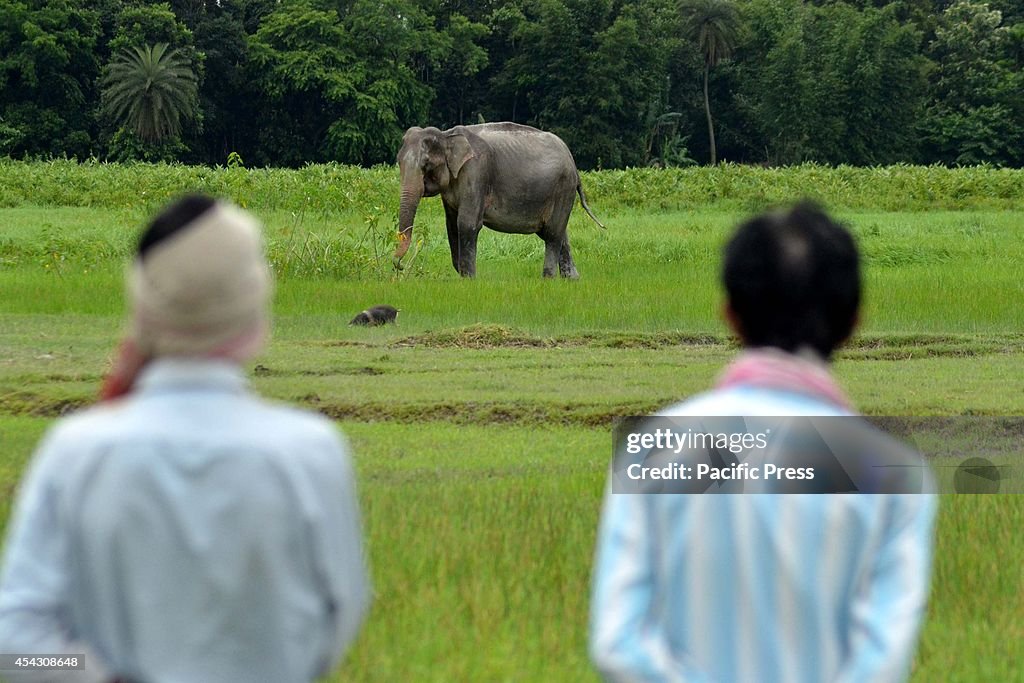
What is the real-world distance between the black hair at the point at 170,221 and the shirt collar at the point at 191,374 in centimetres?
17

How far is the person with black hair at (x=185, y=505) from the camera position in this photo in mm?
2539

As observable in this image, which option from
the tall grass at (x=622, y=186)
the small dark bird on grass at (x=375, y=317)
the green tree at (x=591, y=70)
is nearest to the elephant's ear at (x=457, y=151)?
the small dark bird on grass at (x=375, y=317)

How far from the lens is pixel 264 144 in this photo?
64.9 meters

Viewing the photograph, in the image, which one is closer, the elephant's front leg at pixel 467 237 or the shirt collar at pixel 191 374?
the shirt collar at pixel 191 374

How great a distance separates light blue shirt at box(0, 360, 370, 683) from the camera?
2553 millimetres

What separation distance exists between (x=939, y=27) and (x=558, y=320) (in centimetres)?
6246

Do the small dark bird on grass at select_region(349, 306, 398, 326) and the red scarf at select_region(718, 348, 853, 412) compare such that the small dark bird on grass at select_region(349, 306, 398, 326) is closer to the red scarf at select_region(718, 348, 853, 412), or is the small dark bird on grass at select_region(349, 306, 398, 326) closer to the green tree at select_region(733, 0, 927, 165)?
the red scarf at select_region(718, 348, 853, 412)

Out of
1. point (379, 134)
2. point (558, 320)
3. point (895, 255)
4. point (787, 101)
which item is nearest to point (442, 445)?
point (558, 320)

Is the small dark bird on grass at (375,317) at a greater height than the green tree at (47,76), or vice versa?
the small dark bird on grass at (375,317)

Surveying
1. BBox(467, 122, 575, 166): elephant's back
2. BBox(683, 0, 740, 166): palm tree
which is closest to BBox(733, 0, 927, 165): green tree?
BBox(683, 0, 740, 166): palm tree

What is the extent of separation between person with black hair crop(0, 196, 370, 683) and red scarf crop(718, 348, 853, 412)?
66 centimetres

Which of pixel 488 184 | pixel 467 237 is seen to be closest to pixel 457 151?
pixel 488 184

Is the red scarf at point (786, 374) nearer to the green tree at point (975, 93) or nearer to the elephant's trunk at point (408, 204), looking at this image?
the elephant's trunk at point (408, 204)

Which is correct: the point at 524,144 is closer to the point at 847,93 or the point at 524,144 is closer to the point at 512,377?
the point at 512,377
